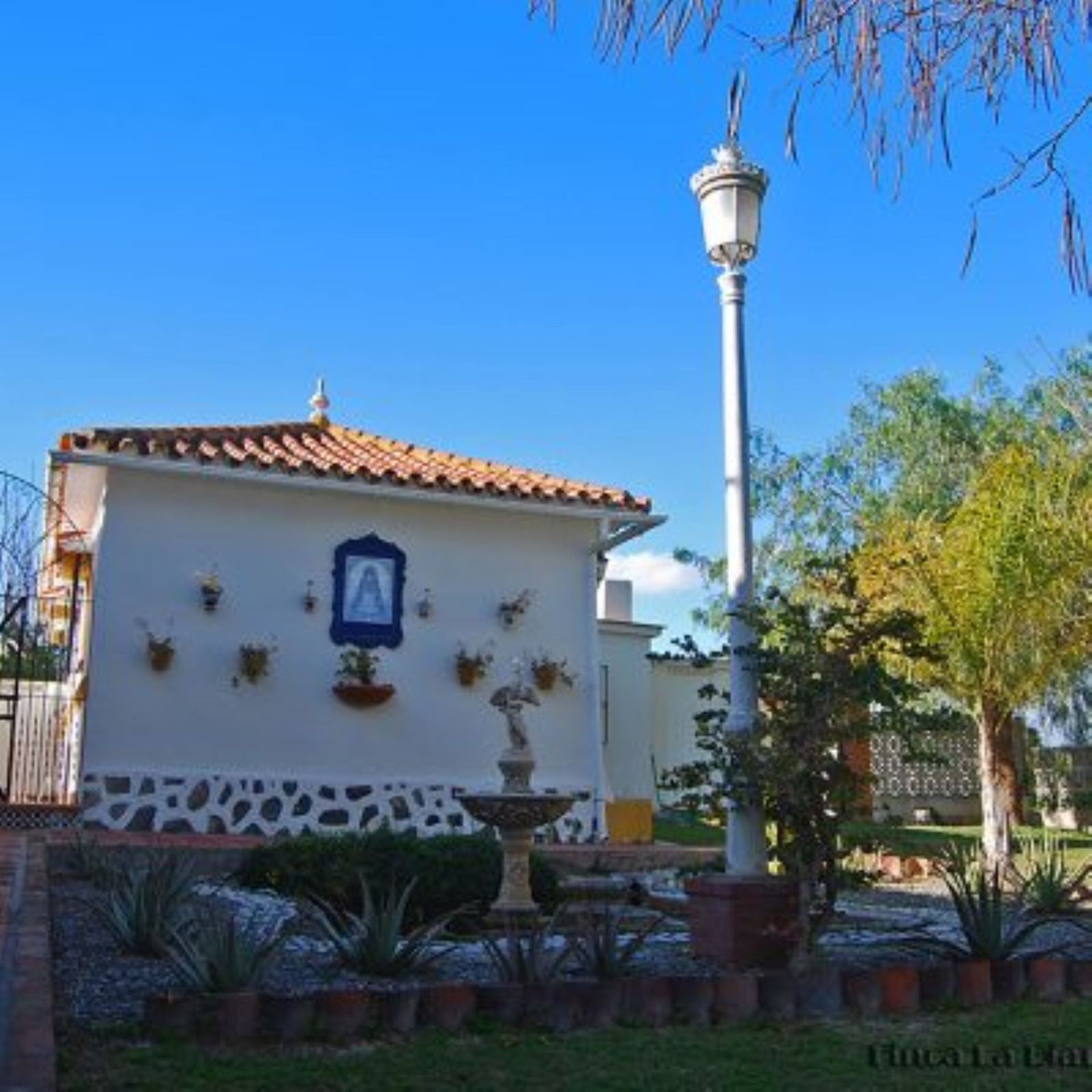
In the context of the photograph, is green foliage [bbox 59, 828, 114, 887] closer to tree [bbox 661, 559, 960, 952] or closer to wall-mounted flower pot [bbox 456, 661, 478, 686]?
wall-mounted flower pot [bbox 456, 661, 478, 686]

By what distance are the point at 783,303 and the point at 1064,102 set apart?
4.65 metres

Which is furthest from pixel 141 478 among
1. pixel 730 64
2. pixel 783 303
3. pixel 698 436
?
pixel 730 64

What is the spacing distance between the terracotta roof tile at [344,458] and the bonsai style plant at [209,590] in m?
1.10

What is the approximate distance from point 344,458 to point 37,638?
207 inches

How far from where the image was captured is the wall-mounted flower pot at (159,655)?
1202 centimetres

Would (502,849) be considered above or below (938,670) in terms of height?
below

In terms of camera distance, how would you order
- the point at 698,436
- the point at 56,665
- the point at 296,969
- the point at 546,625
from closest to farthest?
the point at 296,969
the point at 698,436
the point at 546,625
the point at 56,665

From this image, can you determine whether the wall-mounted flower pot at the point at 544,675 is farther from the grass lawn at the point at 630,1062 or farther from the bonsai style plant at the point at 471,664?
the grass lawn at the point at 630,1062

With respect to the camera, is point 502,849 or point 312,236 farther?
point 312,236

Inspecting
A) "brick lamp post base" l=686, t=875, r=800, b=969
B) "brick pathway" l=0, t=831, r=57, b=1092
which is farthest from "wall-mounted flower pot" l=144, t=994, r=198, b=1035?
"brick lamp post base" l=686, t=875, r=800, b=969

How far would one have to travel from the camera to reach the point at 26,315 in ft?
45.8

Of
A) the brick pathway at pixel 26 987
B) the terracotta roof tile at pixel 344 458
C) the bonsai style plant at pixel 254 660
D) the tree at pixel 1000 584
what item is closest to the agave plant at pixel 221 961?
the brick pathway at pixel 26 987

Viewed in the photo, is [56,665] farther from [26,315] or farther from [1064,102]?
[1064,102]

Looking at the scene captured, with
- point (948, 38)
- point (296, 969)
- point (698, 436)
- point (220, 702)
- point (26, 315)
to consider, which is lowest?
point (296, 969)
